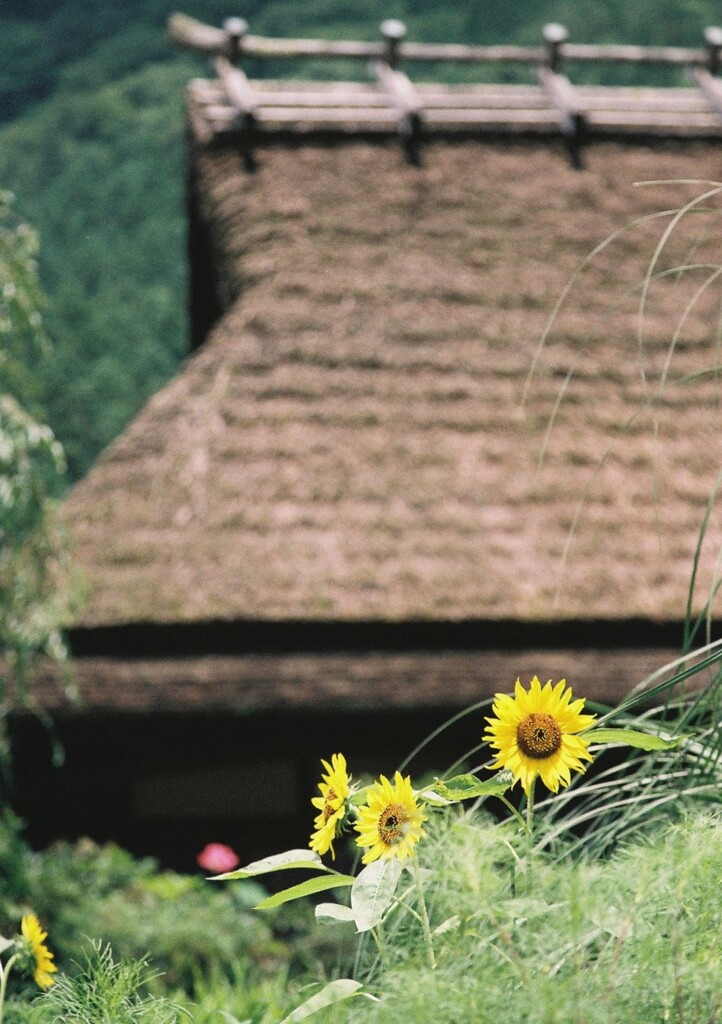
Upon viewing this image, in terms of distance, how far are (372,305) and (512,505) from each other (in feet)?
3.38

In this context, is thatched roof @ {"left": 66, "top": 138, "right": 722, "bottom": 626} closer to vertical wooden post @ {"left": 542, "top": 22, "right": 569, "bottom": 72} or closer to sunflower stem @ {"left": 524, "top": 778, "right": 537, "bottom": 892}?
vertical wooden post @ {"left": 542, "top": 22, "right": 569, "bottom": 72}

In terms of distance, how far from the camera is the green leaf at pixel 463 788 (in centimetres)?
80

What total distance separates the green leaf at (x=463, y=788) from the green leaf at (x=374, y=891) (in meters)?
0.05

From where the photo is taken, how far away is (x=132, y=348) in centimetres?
1248

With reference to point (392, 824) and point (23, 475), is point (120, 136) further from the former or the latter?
point (392, 824)

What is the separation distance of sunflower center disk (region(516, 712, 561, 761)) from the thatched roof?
2.50 metres

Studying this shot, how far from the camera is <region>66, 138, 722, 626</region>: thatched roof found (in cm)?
366

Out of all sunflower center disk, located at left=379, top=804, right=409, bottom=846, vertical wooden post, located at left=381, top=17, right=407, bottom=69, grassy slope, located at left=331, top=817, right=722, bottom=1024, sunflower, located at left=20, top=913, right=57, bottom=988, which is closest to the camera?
grassy slope, located at left=331, top=817, right=722, bottom=1024

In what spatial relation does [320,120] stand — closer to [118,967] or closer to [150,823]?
[150,823]

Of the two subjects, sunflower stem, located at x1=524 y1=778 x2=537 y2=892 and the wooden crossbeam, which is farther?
the wooden crossbeam

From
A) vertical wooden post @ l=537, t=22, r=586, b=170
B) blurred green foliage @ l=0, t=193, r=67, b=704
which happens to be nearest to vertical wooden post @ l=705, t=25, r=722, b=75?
vertical wooden post @ l=537, t=22, r=586, b=170

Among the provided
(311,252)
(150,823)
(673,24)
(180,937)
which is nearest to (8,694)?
(150,823)

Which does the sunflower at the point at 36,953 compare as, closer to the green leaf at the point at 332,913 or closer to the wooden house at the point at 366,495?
the green leaf at the point at 332,913

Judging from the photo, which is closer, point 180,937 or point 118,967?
point 118,967
